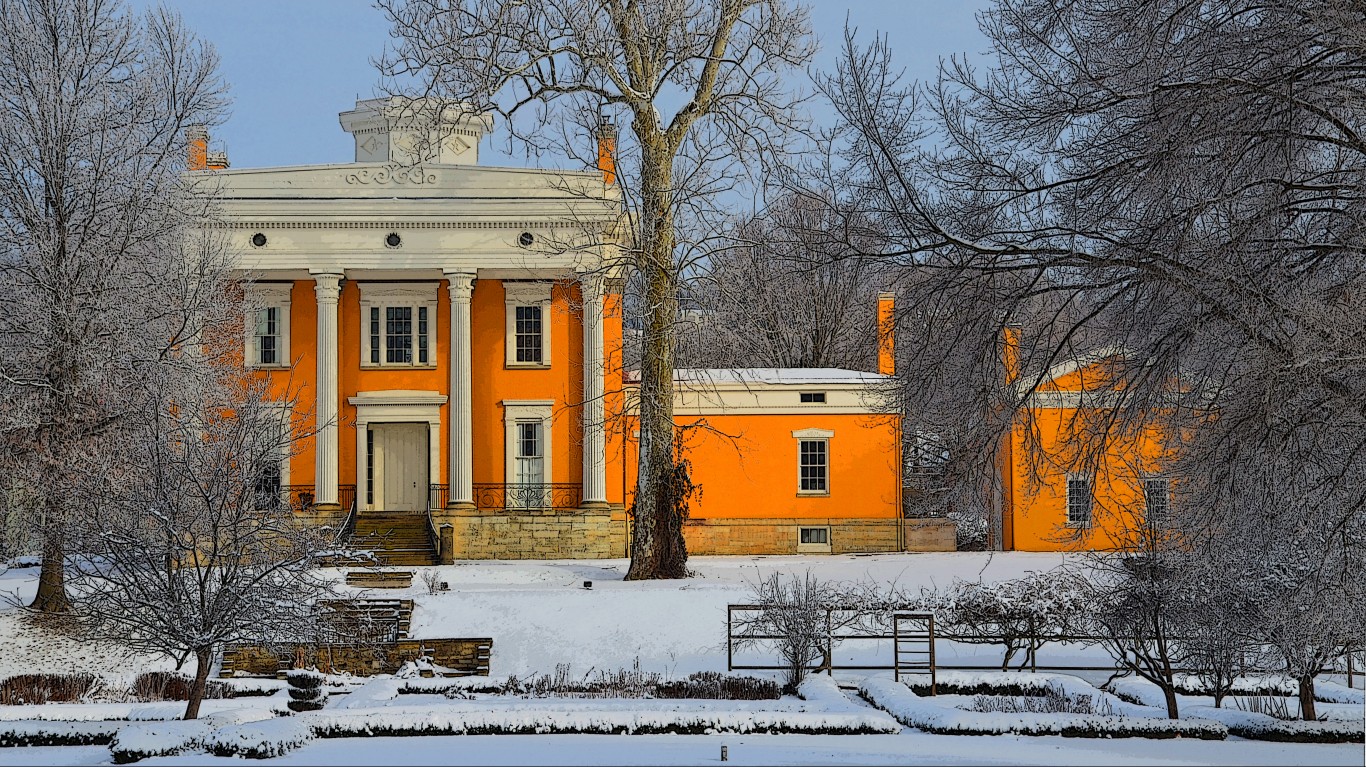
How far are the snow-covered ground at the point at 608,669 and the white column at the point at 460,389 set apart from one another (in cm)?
266

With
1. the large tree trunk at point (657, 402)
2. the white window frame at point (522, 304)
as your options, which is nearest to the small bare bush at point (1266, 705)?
the large tree trunk at point (657, 402)

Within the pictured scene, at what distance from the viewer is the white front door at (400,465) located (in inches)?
1227

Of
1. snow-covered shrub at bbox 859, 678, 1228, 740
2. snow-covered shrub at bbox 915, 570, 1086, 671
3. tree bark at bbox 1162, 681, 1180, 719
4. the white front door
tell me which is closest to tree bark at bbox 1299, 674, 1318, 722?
tree bark at bbox 1162, 681, 1180, 719

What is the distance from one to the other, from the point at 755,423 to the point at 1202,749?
20980 mm

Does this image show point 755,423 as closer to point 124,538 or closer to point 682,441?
point 682,441

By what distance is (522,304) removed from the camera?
31359 mm

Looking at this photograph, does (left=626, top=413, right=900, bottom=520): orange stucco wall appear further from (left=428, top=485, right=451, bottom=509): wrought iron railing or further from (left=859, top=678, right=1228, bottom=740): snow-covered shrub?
(left=859, top=678, right=1228, bottom=740): snow-covered shrub

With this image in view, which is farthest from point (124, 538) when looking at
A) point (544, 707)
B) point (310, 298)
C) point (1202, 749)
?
point (310, 298)

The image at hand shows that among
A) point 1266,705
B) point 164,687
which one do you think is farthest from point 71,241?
point 1266,705

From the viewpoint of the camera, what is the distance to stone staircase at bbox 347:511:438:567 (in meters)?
27.7

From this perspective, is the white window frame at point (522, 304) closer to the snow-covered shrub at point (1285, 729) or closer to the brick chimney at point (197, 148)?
the brick chimney at point (197, 148)

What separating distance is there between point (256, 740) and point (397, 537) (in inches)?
724

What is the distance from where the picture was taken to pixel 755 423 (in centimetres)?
3197

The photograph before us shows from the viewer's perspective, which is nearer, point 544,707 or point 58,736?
point 58,736
